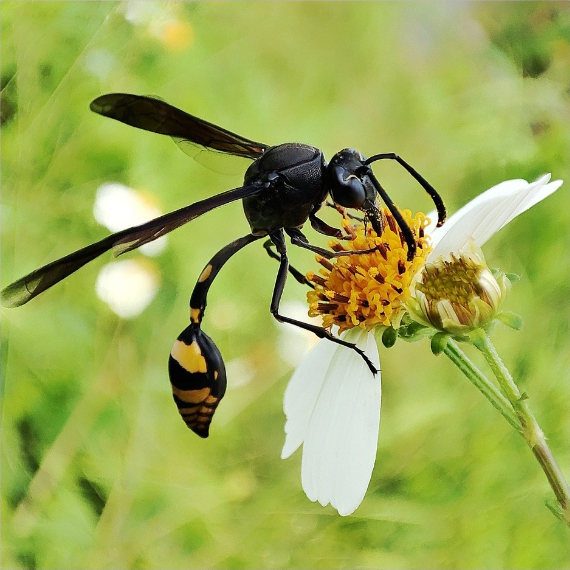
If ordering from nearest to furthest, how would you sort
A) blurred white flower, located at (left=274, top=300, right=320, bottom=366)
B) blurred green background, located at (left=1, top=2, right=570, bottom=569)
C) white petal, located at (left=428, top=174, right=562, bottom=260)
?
white petal, located at (left=428, top=174, right=562, bottom=260), blurred green background, located at (left=1, top=2, right=570, bottom=569), blurred white flower, located at (left=274, top=300, right=320, bottom=366)

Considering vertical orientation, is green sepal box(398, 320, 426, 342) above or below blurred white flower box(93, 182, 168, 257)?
below

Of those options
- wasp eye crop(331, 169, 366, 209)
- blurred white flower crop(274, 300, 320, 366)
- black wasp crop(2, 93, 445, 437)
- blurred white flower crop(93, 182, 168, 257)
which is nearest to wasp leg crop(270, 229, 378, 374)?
black wasp crop(2, 93, 445, 437)

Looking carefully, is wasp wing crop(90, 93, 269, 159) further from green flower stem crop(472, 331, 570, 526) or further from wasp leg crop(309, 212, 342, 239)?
green flower stem crop(472, 331, 570, 526)

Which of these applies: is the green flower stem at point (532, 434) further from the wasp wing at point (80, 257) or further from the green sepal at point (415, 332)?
the wasp wing at point (80, 257)

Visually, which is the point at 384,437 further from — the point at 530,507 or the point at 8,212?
the point at 8,212

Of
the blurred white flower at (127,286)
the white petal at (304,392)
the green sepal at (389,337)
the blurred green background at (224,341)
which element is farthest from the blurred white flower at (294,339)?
the green sepal at (389,337)

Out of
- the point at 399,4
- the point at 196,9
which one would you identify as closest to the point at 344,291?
the point at 196,9

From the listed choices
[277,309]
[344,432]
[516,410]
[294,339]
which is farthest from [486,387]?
[294,339]
